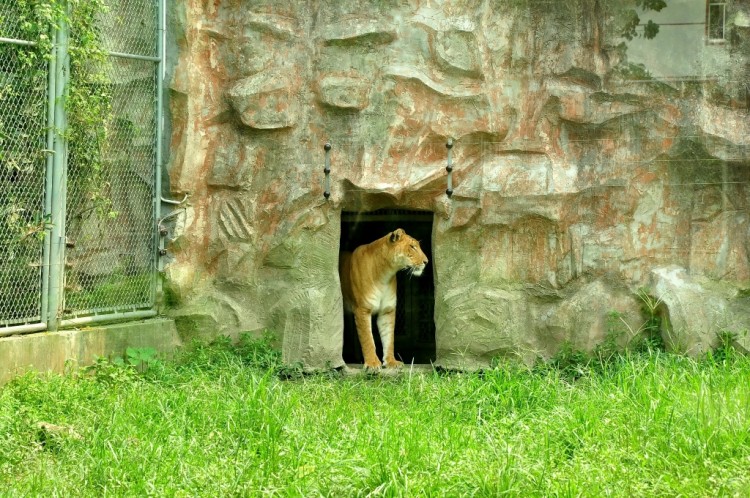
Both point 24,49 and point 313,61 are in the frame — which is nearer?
point 24,49

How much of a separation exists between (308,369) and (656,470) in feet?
14.6

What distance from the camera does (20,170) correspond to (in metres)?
7.54

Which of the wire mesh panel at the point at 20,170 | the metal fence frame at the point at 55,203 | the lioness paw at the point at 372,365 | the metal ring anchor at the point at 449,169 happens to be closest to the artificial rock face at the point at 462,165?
the metal ring anchor at the point at 449,169

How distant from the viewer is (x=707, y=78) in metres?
8.74

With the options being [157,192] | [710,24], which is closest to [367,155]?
[157,192]

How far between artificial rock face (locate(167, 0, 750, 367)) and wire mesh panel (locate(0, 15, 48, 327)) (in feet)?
5.27

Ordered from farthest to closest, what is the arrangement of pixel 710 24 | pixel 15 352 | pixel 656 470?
pixel 710 24 < pixel 15 352 < pixel 656 470

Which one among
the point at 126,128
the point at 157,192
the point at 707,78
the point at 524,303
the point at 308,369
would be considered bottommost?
the point at 308,369

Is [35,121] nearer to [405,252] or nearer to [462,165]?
[462,165]

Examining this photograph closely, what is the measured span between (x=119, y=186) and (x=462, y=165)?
3107 millimetres

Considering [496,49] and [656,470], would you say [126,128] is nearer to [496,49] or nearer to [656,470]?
[496,49]

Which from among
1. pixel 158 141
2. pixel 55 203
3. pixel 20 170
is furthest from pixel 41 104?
pixel 158 141

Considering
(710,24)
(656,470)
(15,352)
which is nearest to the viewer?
(656,470)

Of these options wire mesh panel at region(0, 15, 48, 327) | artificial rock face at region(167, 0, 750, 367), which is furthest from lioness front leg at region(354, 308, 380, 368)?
wire mesh panel at region(0, 15, 48, 327)
